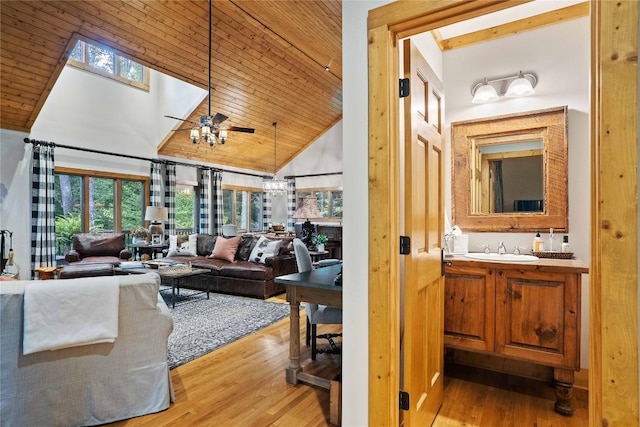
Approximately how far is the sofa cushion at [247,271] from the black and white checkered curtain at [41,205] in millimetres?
3240

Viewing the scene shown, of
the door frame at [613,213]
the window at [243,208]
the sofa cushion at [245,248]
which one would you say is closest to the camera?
the door frame at [613,213]

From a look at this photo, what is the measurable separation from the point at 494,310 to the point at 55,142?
7.28 metres

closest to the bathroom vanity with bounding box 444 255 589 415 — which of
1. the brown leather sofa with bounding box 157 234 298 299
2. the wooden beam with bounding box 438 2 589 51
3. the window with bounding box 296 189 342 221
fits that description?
the wooden beam with bounding box 438 2 589 51

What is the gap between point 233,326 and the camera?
3.73 metres

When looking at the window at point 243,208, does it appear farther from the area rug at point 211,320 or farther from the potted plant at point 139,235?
the area rug at point 211,320

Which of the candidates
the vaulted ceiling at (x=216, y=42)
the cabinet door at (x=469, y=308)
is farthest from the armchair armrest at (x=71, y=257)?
the cabinet door at (x=469, y=308)

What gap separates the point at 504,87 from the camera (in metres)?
2.75

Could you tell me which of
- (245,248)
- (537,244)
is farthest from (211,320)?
(537,244)

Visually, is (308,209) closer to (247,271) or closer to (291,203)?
(291,203)

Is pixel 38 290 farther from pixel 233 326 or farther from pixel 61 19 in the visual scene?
pixel 61 19

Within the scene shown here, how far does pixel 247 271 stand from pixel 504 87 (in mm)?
4018

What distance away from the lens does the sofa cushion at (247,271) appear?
5.06 m

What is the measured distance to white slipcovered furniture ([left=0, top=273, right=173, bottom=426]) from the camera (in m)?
1.76

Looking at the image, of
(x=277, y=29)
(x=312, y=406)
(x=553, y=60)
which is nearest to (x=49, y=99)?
(x=277, y=29)
